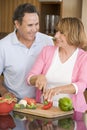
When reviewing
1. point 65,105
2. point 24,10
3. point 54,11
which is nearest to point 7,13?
point 54,11

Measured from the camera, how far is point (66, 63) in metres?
2.58

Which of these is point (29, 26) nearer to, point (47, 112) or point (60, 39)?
point (60, 39)

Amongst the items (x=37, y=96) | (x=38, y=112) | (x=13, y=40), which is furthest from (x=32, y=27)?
(x=38, y=112)

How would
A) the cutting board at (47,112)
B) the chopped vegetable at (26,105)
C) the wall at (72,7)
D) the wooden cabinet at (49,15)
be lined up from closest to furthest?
the cutting board at (47,112) < the chopped vegetable at (26,105) < the wall at (72,7) < the wooden cabinet at (49,15)

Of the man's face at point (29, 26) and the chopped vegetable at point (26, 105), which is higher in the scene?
the man's face at point (29, 26)

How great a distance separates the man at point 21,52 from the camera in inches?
109

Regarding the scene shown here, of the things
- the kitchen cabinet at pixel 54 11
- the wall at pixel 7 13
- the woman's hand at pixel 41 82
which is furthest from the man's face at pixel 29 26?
the wall at pixel 7 13

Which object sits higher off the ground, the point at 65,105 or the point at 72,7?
the point at 72,7

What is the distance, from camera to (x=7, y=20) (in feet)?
16.3

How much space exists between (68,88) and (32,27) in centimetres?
61

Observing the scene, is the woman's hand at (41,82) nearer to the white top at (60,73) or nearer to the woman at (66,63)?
the woman at (66,63)

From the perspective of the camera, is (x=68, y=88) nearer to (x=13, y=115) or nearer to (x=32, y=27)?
(x=13, y=115)

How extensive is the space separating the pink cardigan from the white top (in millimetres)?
27

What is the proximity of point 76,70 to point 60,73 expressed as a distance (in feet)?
0.35
